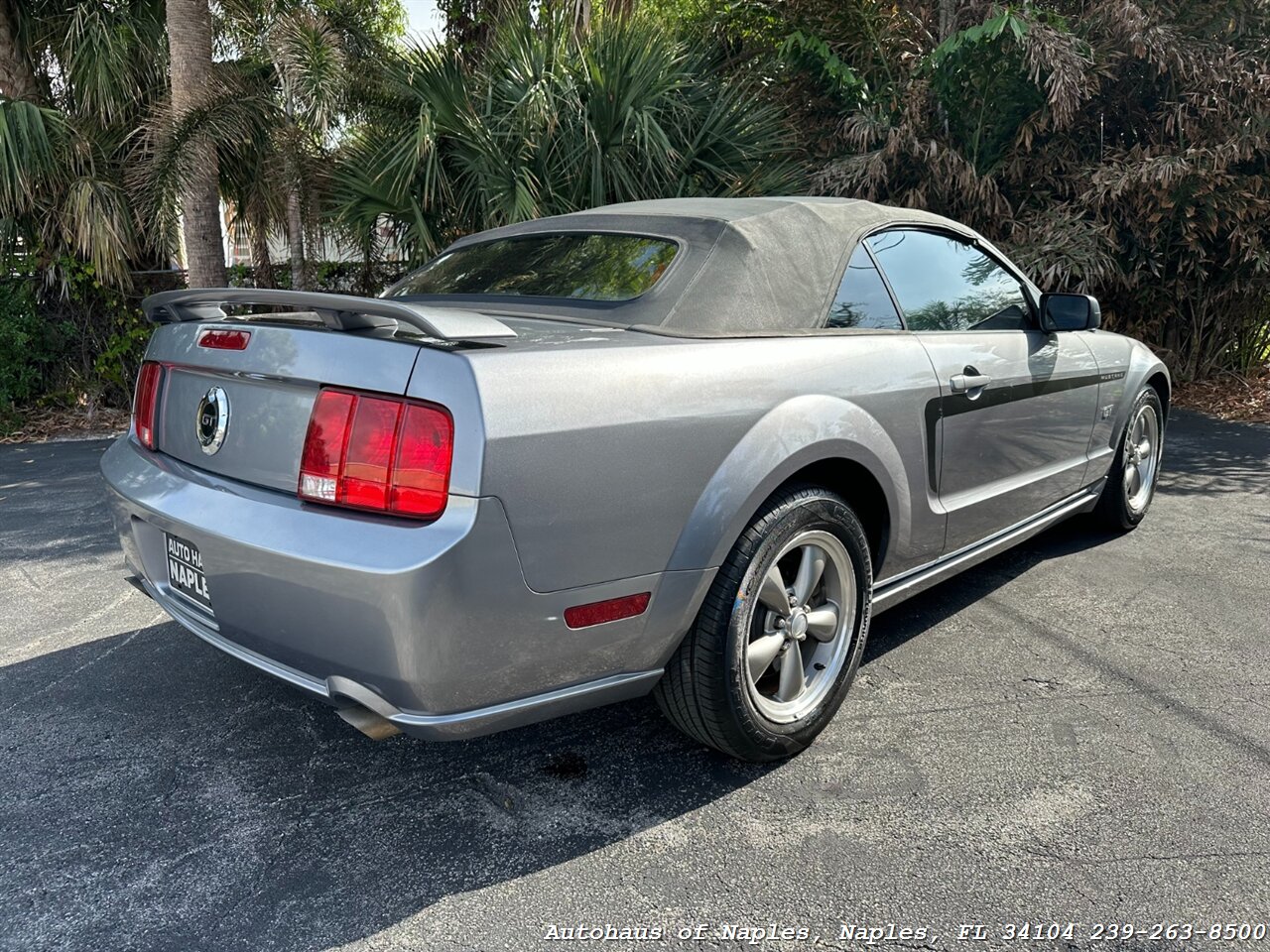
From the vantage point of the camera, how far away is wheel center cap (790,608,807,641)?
261cm

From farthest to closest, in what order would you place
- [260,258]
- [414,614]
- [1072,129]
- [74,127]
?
1. [260,258]
2. [1072,129]
3. [74,127]
4. [414,614]

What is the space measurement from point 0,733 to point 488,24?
9076mm

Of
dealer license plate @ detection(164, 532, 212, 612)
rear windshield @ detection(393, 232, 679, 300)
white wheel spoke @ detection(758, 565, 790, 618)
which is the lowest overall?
white wheel spoke @ detection(758, 565, 790, 618)

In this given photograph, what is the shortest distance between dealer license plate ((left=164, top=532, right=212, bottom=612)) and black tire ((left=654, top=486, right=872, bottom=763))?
1.14 m

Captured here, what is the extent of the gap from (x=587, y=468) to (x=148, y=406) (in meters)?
1.46

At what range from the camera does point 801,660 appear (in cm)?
271

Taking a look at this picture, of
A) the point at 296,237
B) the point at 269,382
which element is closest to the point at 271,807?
the point at 269,382

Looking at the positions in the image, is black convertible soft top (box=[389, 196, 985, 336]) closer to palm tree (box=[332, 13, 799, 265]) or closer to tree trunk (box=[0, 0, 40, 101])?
palm tree (box=[332, 13, 799, 265])

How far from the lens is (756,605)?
8.38 feet

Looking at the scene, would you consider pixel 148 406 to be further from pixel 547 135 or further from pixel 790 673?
pixel 547 135

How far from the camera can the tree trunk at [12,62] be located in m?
8.81

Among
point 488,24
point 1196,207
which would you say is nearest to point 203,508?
point 1196,207

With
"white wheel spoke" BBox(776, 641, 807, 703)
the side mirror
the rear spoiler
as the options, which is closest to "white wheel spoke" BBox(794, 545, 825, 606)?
"white wheel spoke" BBox(776, 641, 807, 703)

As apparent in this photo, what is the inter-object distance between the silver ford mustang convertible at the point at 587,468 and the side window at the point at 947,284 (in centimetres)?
2
